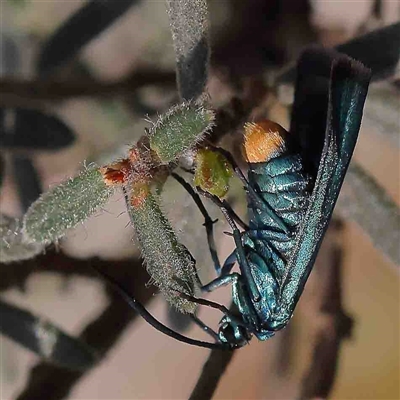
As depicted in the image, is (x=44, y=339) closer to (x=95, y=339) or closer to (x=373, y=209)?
(x=95, y=339)

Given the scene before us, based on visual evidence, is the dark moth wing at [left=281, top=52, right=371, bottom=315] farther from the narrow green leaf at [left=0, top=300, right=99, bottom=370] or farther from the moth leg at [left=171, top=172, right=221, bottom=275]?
the narrow green leaf at [left=0, top=300, right=99, bottom=370]

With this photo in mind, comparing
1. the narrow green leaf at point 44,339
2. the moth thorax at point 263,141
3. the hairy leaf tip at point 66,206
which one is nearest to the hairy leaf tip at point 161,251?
the hairy leaf tip at point 66,206

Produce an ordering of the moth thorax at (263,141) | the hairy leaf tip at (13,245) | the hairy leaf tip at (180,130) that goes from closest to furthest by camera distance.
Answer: the hairy leaf tip at (180,130) → the moth thorax at (263,141) → the hairy leaf tip at (13,245)

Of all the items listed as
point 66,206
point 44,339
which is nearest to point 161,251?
point 66,206

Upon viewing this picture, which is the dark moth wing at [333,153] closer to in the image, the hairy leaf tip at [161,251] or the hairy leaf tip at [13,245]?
the hairy leaf tip at [161,251]

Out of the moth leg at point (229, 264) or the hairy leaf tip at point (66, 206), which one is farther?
the moth leg at point (229, 264)

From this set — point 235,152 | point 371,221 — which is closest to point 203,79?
point 235,152

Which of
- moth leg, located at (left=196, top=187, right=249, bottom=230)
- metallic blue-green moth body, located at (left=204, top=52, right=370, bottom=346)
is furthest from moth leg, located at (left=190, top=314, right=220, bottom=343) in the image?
moth leg, located at (left=196, top=187, right=249, bottom=230)
